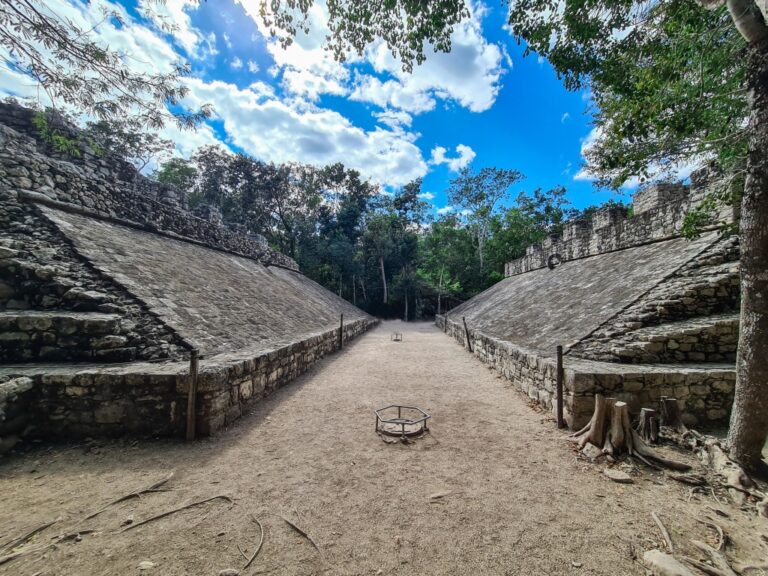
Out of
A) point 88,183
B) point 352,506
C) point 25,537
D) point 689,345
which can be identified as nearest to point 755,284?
point 689,345

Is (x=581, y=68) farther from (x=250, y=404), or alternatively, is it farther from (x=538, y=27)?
(x=250, y=404)

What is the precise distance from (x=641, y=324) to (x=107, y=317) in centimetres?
862

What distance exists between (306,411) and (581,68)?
745 centimetres

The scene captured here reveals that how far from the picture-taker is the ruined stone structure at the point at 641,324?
418 centimetres

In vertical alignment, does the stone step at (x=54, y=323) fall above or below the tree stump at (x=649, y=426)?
above

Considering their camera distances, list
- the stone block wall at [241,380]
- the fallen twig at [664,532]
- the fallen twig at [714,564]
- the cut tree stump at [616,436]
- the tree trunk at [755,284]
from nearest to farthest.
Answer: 1. the fallen twig at [714,564]
2. the fallen twig at [664,532]
3. the tree trunk at [755,284]
4. the cut tree stump at [616,436]
5. the stone block wall at [241,380]

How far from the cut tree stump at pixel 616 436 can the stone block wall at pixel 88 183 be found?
10.5 m

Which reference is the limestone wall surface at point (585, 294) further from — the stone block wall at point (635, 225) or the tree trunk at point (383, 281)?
the tree trunk at point (383, 281)

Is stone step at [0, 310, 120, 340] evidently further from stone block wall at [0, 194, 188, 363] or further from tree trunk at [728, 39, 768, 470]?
tree trunk at [728, 39, 768, 470]

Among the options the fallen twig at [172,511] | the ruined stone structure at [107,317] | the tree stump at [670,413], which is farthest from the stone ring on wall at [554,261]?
the fallen twig at [172,511]

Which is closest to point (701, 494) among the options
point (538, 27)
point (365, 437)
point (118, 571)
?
point (365, 437)

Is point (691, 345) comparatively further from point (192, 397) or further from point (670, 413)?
point (192, 397)

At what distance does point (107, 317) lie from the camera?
4602 mm

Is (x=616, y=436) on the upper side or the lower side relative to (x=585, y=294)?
lower
